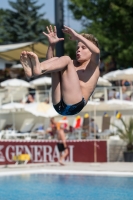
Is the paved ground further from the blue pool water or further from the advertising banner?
the advertising banner

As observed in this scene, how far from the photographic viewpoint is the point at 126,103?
1881 centimetres

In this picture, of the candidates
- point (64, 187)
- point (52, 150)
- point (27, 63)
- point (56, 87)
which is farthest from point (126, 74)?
point (27, 63)

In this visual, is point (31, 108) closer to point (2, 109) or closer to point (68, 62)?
point (2, 109)

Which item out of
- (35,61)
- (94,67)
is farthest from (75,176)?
(35,61)

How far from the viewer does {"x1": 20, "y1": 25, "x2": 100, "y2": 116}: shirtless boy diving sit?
6871 mm

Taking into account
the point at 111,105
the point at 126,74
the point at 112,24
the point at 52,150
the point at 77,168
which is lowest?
the point at 77,168

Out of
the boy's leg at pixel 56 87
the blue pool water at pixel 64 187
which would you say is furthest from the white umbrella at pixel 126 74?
the boy's leg at pixel 56 87

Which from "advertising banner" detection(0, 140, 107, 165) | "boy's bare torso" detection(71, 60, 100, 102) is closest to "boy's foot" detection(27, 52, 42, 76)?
"boy's bare torso" detection(71, 60, 100, 102)

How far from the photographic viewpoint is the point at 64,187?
12.9 meters

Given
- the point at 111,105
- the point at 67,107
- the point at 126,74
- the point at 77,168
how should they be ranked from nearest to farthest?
the point at 67,107 → the point at 77,168 → the point at 111,105 → the point at 126,74

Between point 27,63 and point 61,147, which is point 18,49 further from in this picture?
point 27,63

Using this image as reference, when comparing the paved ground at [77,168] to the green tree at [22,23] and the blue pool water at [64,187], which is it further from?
the green tree at [22,23]

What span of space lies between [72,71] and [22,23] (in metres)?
34.1

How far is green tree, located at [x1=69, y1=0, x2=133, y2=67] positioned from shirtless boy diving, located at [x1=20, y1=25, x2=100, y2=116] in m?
15.1
